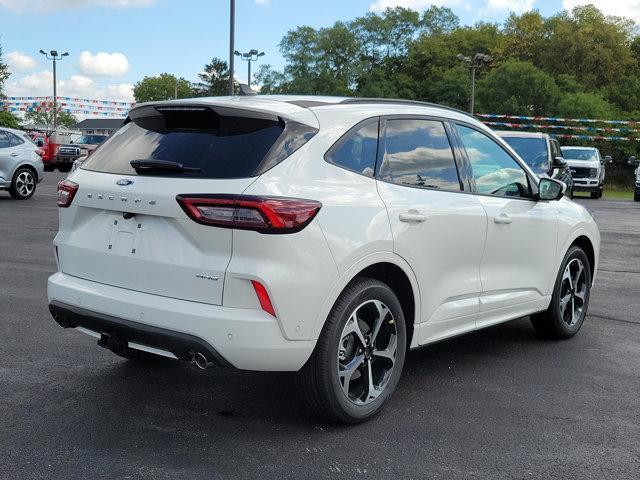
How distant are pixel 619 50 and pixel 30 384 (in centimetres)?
7356

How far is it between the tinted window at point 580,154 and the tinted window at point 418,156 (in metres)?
25.4

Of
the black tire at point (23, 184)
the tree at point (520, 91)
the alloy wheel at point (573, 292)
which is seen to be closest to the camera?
the alloy wheel at point (573, 292)

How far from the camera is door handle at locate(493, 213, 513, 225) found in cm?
488

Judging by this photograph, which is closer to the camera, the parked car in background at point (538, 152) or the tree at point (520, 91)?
the parked car in background at point (538, 152)

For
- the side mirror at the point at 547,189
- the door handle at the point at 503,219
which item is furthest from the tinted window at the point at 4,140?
the door handle at the point at 503,219

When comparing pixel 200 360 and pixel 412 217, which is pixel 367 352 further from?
pixel 200 360

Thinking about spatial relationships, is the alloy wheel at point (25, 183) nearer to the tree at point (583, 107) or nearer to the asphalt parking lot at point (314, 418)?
the asphalt parking lot at point (314, 418)

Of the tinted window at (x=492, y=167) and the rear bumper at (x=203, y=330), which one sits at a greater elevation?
the tinted window at (x=492, y=167)

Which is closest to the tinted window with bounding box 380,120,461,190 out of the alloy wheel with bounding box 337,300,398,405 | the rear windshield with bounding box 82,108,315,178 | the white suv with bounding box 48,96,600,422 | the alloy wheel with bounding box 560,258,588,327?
the white suv with bounding box 48,96,600,422

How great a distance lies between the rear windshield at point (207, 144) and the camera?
360cm

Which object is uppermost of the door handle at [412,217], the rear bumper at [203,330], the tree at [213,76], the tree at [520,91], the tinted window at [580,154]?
the tree at [213,76]

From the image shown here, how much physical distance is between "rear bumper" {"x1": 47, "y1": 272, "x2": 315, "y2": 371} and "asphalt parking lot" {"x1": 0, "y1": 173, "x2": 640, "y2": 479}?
1.53ft

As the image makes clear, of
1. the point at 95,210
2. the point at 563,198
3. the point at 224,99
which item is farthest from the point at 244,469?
the point at 563,198

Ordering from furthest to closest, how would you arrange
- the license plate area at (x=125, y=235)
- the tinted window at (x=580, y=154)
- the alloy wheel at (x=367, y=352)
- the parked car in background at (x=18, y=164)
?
the tinted window at (x=580, y=154), the parked car in background at (x=18, y=164), the alloy wheel at (x=367, y=352), the license plate area at (x=125, y=235)
